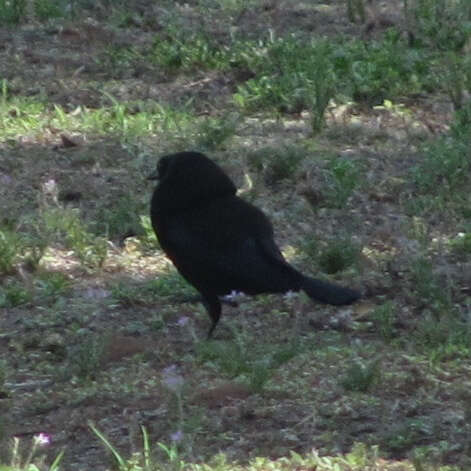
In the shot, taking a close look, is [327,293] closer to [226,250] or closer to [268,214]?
[226,250]

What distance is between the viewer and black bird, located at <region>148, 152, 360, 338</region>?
5984mm

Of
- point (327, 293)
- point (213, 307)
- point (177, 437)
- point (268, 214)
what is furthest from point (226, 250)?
point (268, 214)

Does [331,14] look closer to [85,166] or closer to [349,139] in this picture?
[349,139]

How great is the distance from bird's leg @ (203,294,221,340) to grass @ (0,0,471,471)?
3.4 inches

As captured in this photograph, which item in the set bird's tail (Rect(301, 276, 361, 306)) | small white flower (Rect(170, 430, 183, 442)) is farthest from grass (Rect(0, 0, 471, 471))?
bird's tail (Rect(301, 276, 361, 306))

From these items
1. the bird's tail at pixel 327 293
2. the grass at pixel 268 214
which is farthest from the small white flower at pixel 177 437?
the bird's tail at pixel 327 293

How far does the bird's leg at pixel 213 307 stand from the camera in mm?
6230

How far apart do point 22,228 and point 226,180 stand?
1493 millimetres

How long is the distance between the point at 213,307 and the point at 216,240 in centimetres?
29

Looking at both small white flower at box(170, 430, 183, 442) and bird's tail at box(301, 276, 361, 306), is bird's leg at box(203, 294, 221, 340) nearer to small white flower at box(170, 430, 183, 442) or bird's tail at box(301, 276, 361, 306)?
bird's tail at box(301, 276, 361, 306)

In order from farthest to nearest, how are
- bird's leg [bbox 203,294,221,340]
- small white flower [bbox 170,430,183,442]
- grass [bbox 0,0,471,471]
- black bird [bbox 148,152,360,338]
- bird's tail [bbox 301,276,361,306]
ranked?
bird's leg [bbox 203,294,221,340] → black bird [bbox 148,152,360,338] → bird's tail [bbox 301,276,361,306] → grass [bbox 0,0,471,471] → small white flower [bbox 170,430,183,442]

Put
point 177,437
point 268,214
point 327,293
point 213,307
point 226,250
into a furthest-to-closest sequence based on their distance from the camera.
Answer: point 268,214
point 213,307
point 226,250
point 327,293
point 177,437

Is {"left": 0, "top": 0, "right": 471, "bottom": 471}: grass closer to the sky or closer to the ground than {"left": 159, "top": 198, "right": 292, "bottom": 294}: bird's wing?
closer to the ground

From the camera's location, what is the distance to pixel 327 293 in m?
5.87
